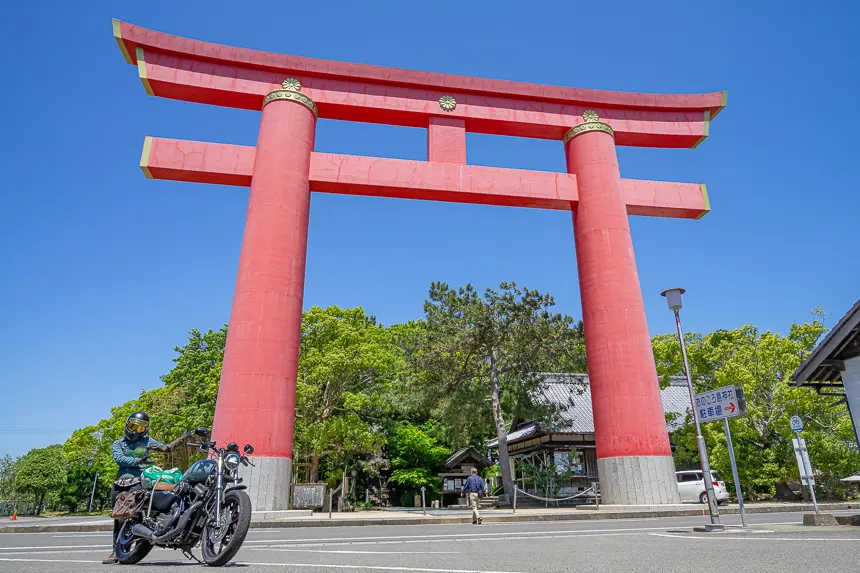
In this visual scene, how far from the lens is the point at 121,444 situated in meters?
4.69

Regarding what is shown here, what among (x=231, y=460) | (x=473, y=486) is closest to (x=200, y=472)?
(x=231, y=460)

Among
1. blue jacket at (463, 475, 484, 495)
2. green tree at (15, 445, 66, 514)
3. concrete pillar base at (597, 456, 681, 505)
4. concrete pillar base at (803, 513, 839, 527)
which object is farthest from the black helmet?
green tree at (15, 445, 66, 514)

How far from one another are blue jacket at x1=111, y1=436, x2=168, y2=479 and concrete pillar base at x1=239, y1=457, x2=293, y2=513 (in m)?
6.61

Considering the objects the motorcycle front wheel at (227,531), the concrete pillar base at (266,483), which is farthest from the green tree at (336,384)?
the motorcycle front wheel at (227,531)

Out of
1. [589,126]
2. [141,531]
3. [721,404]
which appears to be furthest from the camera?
[589,126]

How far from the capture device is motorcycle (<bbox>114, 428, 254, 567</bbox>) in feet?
13.1

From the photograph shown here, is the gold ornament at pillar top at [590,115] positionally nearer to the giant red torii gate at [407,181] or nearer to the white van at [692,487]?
the giant red torii gate at [407,181]

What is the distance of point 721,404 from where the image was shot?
822cm

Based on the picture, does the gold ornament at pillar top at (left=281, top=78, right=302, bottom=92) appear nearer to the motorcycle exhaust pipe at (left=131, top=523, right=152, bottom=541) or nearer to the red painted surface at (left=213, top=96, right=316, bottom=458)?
the red painted surface at (left=213, top=96, right=316, bottom=458)

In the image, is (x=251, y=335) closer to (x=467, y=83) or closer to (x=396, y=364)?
(x=467, y=83)

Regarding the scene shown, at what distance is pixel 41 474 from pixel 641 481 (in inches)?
1759

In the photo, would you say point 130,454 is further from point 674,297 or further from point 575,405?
point 575,405

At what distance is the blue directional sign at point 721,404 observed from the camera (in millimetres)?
7871

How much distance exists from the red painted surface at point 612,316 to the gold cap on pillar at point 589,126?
166mm
